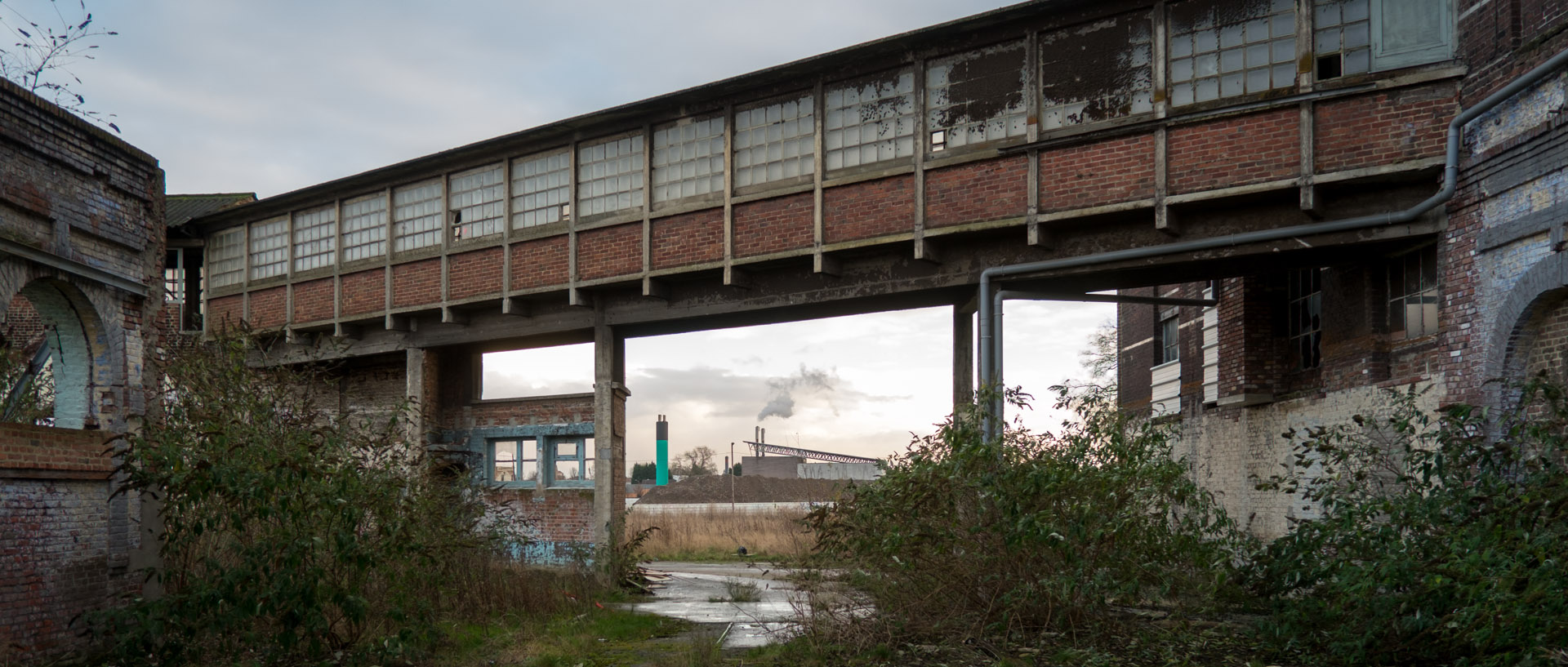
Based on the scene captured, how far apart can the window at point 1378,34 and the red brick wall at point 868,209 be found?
4.41m

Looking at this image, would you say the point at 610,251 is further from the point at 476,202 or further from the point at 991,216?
the point at 991,216

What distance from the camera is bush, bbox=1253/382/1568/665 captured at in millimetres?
6781

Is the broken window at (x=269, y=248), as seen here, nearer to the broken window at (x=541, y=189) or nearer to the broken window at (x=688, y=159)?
the broken window at (x=541, y=189)

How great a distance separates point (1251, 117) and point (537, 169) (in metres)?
9.48

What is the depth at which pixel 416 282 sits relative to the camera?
55.1 ft

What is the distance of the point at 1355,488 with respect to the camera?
8852 millimetres

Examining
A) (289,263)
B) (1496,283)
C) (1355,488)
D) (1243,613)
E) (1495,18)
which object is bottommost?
(1243,613)

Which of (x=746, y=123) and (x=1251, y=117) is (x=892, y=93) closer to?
(x=746, y=123)

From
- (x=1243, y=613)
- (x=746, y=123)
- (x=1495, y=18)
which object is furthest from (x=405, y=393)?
(x=1495, y=18)

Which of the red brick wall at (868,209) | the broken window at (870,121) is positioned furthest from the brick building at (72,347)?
the broken window at (870,121)

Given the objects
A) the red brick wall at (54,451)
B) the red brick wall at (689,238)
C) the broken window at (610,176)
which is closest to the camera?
the red brick wall at (54,451)

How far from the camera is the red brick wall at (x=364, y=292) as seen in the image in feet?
56.3

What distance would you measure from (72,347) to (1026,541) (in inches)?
336

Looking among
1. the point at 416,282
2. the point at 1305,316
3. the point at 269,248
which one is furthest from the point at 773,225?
the point at 269,248
